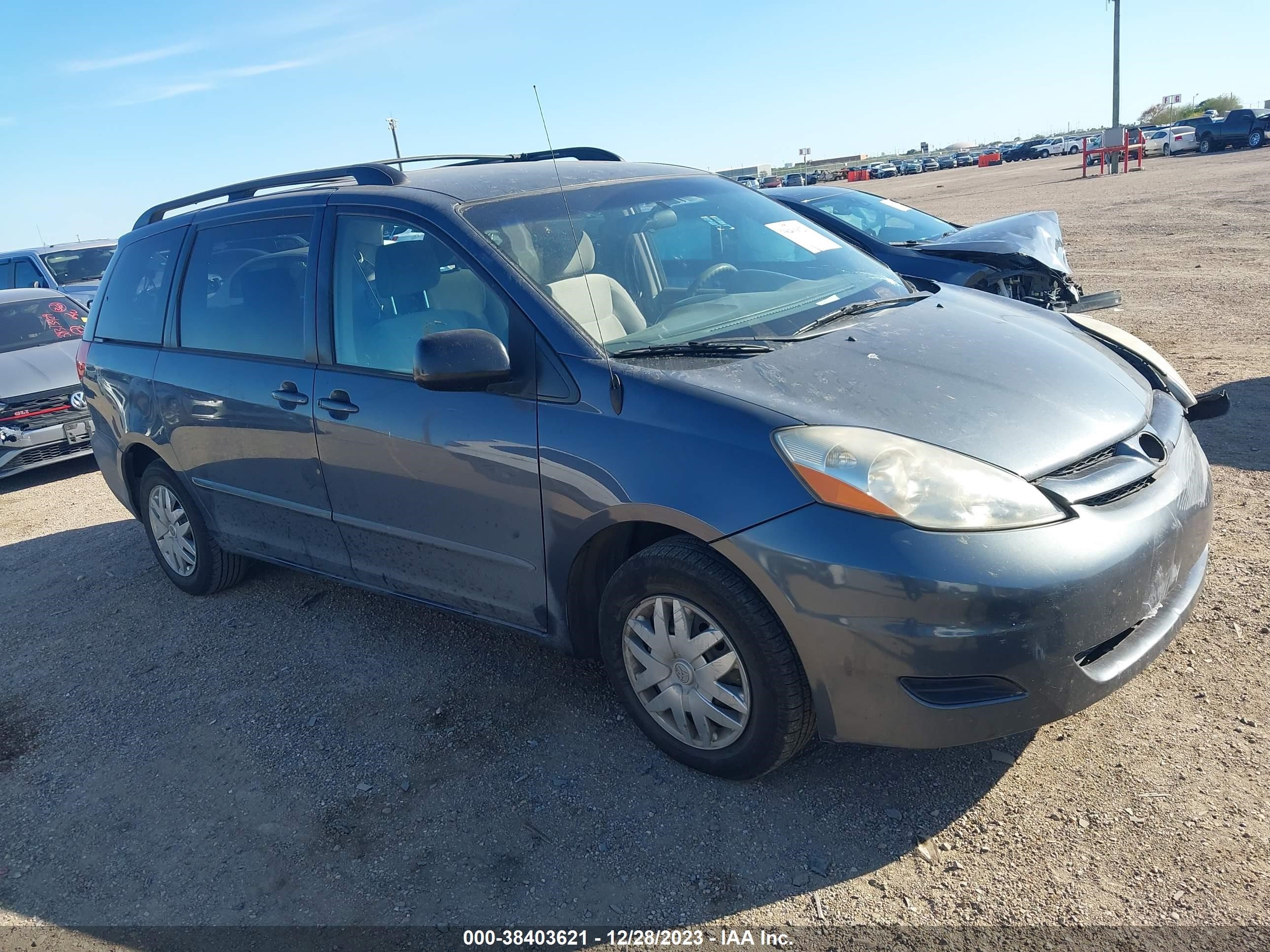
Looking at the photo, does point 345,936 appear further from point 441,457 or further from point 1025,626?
point 1025,626

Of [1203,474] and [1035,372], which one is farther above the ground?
[1035,372]

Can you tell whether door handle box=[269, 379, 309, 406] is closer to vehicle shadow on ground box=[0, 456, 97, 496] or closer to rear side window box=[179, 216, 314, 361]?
rear side window box=[179, 216, 314, 361]

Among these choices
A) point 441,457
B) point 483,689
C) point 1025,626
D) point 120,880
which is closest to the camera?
point 1025,626

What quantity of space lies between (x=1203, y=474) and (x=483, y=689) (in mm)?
2601

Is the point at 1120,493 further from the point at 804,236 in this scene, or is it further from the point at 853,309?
the point at 804,236

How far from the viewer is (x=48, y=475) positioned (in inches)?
334

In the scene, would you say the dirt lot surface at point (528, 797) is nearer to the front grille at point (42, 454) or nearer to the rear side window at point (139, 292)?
the rear side window at point (139, 292)

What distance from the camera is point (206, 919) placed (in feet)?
8.70

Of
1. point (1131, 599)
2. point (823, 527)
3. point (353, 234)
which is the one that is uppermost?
point (353, 234)

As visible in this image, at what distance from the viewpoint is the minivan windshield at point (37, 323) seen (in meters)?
8.79

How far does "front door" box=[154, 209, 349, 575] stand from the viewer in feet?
12.6

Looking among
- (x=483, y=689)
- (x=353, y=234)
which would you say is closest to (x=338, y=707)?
(x=483, y=689)

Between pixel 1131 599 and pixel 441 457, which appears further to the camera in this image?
pixel 441 457

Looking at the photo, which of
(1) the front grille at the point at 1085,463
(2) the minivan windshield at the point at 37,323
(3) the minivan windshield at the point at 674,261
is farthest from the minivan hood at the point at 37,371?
(1) the front grille at the point at 1085,463
